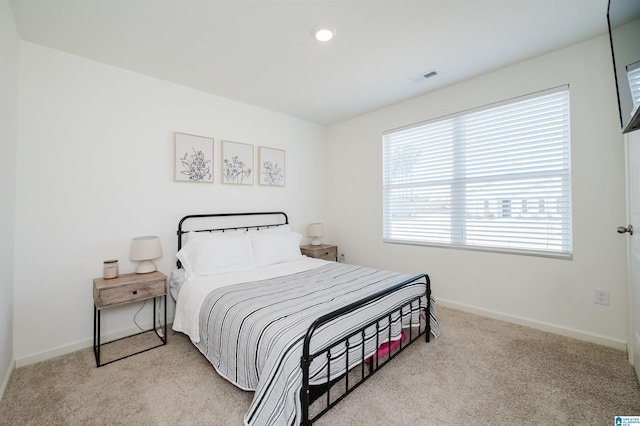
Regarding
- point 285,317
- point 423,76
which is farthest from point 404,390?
point 423,76

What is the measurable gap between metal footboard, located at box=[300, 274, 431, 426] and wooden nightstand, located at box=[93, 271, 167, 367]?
65.0 inches

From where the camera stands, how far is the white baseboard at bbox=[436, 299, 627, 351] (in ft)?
7.63

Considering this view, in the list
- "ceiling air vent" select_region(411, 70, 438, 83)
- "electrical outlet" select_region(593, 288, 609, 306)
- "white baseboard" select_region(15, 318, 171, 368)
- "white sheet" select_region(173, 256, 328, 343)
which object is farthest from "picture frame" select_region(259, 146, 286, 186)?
"electrical outlet" select_region(593, 288, 609, 306)

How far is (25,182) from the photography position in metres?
2.23

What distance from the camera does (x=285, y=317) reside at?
5.52 feet

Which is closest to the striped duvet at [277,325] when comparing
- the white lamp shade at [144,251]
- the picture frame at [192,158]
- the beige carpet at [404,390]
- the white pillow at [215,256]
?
the beige carpet at [404,390]

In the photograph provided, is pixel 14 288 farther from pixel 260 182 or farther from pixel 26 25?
pixel 260 182

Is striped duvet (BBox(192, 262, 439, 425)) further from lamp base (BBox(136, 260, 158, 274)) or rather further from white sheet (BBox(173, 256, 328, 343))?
lamp base (BBox(136, 260, 158, 274))

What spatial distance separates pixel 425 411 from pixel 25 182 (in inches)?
135

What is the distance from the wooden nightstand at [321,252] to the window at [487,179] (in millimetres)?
874

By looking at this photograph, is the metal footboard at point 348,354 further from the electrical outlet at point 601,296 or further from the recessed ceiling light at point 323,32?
the recessed ceiling light at point 323,32

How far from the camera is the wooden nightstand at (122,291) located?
2221 millimetres

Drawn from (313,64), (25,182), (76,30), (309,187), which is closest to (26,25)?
(76,30)

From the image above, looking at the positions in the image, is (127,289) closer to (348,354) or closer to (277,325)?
(277,325)
